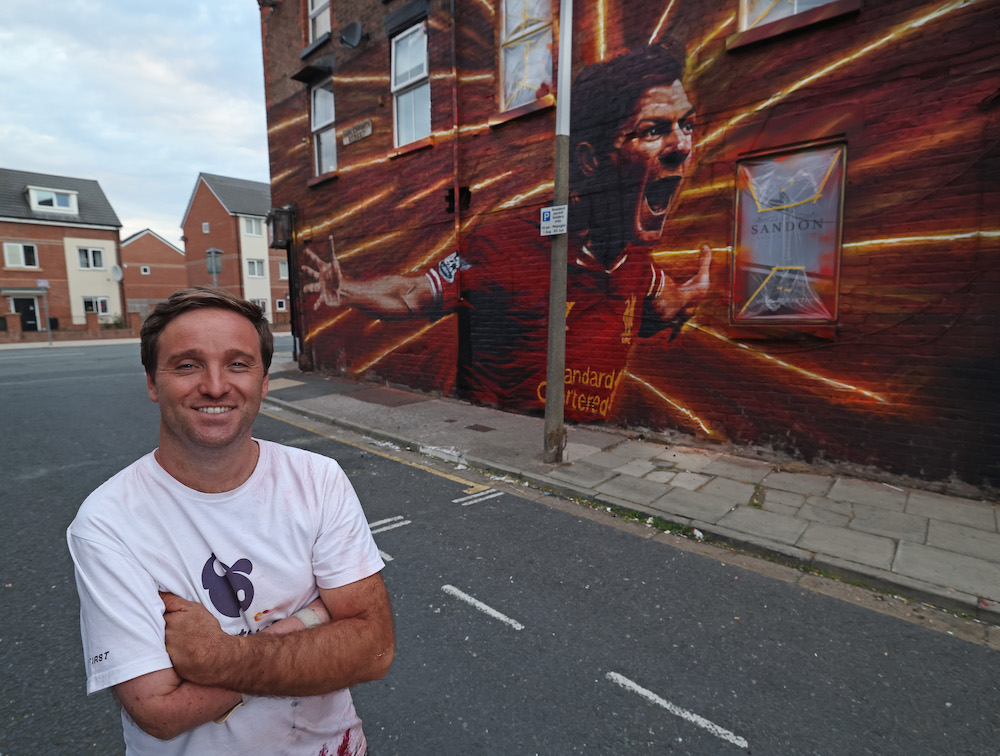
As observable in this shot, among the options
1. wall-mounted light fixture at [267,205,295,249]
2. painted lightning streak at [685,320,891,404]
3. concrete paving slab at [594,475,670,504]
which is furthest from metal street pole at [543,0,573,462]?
wall-mounted light fixture at [267,205,295,249]

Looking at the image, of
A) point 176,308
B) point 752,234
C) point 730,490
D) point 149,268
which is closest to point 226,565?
point 176,308

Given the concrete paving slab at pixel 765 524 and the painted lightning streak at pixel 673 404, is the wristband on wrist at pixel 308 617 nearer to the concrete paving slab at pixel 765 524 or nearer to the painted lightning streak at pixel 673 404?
the concrete paving slab at pixel 765 524

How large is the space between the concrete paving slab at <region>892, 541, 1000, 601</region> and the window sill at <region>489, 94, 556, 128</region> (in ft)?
23.7

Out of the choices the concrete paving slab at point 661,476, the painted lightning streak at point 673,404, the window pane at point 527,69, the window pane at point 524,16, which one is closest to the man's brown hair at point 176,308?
the concrete paving slab at point 661,476

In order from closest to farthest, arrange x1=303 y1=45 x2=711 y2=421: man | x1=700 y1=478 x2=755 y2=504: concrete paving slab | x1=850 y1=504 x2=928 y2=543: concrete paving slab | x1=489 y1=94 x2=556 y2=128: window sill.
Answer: x1=850 y1=504 x2=928 y2=543: concrete paving slab < x1=700 y1=478 x2=755 y2=504: concrete paving slab < x1=303 y1=45 x2=711 y2=421: man < x1=489 y1=94 x2=556 y2=128: window sill

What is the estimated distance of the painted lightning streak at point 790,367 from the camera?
224 inches

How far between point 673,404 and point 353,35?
10.3 m

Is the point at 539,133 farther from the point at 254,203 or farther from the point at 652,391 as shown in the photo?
the point at 254,203

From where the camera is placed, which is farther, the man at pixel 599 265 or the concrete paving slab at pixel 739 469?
the man at pixel 599 265

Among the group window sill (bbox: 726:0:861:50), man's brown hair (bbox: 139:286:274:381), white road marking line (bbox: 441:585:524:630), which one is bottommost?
white road marking line (bbox: 441:585:524:630)

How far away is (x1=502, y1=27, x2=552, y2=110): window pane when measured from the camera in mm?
8320

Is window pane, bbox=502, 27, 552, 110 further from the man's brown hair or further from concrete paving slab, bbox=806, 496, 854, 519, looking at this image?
the man's brown hair

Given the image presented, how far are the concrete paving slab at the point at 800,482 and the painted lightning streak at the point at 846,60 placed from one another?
4.18m

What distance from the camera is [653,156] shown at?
7133 millimetres
